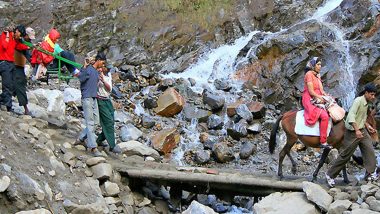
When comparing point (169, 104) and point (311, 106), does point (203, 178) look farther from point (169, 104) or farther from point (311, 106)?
point (169, 104)

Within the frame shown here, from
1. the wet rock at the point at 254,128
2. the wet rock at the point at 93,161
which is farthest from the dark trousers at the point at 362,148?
the wet rock at the point at 254,128

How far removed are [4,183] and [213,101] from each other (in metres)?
8.27

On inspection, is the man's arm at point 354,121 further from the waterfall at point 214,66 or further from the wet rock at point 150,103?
the waterfall at point 214,66

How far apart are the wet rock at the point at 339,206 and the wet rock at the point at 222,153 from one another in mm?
4796

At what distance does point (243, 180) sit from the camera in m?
8.31

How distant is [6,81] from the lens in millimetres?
8984

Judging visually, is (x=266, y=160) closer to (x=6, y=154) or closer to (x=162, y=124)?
(x=162, y=124)

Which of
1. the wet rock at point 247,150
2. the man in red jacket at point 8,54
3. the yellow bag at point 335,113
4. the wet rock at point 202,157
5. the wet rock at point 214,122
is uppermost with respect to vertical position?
the man in red jacket at point 8,54

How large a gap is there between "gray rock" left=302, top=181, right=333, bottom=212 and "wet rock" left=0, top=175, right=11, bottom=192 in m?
4.48

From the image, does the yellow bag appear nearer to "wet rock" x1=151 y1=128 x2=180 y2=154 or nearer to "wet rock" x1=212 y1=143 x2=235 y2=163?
"wet rock" x1=212 y1=143 x2=235 y2=163

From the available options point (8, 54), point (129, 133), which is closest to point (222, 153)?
point (129, 133)

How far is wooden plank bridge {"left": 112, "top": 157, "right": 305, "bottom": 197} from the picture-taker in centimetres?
827

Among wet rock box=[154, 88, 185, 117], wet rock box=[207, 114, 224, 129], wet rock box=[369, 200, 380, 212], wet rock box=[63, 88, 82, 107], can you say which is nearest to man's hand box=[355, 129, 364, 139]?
wet rock box=[369, 200, 380, 212]

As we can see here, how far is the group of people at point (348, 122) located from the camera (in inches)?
294
